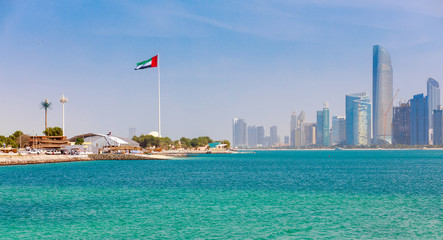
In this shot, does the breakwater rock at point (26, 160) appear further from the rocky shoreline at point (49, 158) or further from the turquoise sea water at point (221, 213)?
the turquoise sea water at point (221, 213)

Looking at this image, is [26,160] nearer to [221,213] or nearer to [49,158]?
[49,158]

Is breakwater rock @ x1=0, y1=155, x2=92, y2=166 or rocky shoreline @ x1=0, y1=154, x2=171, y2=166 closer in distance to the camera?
breakwater rock @ x1=0, y1=155, x2=92, y2=166

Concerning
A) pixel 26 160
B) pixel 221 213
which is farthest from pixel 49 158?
pixel 221 213

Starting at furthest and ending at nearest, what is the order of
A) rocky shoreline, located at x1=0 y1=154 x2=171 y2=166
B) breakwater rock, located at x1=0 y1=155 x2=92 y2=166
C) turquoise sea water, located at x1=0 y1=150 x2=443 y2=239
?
rocky shoreline, located at x1=0 y1=154 x2=171 y2=166
breakwater rock, located at x1=0 y1=155 x2=92 y2=166
turquoise sea water, located at x1=0 y1=150 x2=443 y2=239

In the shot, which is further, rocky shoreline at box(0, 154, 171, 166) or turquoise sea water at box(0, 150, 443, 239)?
rocky shoreline at box(0, 154, 171, 166)

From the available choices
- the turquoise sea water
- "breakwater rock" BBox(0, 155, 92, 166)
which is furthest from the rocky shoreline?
the turquoise sea water

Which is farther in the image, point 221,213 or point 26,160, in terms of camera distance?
point 26,160

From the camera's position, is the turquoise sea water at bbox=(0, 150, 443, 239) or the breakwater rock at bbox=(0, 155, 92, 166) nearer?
the turquoise sea water at bbox=(0, 150, 443, 239)

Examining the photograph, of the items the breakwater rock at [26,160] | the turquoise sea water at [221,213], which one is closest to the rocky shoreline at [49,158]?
the breakwater rock at [26,160]

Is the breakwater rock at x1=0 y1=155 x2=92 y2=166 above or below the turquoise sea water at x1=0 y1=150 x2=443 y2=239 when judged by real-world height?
below

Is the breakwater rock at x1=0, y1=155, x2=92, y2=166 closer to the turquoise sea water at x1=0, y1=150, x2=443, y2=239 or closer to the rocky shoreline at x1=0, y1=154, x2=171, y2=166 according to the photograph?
the rocky shoreline at x1=0, y1=154, x2=171, y2=166

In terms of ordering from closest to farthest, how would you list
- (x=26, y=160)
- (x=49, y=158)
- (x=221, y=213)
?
(x=221, y=213), (x=26, y=160), (x=49, y=158)

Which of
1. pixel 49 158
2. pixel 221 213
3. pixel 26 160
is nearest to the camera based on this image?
pixel 221 213

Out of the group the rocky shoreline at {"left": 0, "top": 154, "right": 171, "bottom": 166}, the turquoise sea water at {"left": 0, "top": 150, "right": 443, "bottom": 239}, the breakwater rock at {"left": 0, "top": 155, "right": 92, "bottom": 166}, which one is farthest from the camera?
the rocky shoreline at {"left": 0, "top": 154, "right": 171, "bottom": 166}
